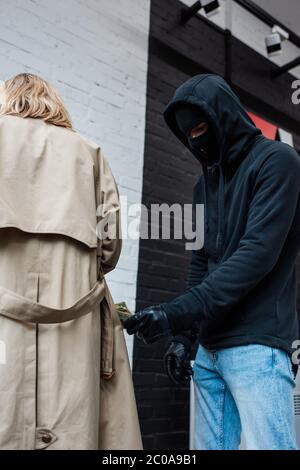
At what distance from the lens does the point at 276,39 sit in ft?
11.3

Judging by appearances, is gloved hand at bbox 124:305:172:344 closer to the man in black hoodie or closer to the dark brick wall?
the man in black hoodie

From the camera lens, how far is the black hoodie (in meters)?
1.16

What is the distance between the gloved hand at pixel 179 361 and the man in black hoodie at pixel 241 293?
0.09 metres

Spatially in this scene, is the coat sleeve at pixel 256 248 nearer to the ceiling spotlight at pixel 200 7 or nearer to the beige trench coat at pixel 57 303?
the beige trench coat at pixel 57 303

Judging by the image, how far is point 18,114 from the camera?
1.35 metres

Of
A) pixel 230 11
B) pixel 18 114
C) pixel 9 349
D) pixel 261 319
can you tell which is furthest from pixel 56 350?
pixel 230 11

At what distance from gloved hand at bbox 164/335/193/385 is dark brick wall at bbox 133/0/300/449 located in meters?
1.00

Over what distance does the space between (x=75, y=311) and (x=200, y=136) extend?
66 centimetres

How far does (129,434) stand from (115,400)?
4.0 inches

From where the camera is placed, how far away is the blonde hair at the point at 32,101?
1.37 meters

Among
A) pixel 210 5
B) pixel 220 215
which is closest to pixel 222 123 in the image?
pixel 220 215

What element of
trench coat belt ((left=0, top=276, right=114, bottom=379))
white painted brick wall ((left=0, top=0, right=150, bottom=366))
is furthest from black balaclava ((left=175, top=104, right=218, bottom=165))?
white painted brick wall ((left=0, top=0, right=150, bottom=366))

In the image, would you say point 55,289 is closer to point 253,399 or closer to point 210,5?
point 253,399

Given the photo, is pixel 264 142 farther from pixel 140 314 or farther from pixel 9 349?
pixel 9 349
